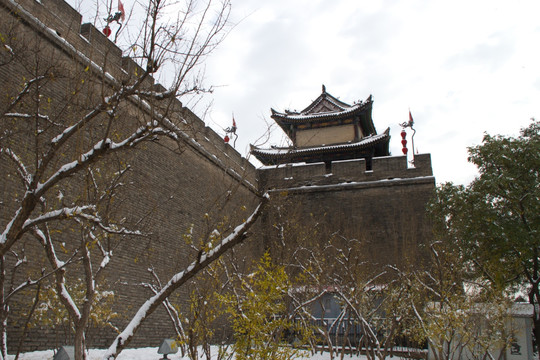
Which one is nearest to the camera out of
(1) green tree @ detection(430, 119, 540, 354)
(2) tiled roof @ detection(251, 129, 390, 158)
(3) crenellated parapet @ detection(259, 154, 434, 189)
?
(1) green tree @ detection(430, 119, 540, 354)

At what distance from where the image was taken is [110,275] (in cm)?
820

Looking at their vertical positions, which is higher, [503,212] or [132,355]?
[503,212]

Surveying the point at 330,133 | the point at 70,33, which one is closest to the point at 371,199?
the point at 330,133

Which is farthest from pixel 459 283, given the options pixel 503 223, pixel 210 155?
pixel 210 155

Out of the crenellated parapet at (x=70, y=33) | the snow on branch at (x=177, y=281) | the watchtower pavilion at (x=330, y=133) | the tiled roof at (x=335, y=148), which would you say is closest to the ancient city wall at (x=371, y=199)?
the tiled roof at (x=335, y=148)

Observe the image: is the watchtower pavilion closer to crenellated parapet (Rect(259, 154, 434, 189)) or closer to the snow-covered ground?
crenellated parapet (Rect(259, 154, 434, 189))

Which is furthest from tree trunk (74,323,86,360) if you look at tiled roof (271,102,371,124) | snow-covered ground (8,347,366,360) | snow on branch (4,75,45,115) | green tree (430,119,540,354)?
tiled roof (271,102,371,124)

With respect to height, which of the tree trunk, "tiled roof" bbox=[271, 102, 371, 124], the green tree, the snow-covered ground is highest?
"tiled roof" bbox=[271, 102, 371, 124]

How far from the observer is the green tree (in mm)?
9547

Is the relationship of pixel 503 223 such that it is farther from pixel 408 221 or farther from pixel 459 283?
pixel 408 221

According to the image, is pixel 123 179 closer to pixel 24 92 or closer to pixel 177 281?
pixel 24 92

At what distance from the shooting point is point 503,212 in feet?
32.6

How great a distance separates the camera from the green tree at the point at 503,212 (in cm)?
955

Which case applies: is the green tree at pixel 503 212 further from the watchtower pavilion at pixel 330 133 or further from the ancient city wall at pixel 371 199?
the watchtower pavilion at pixel 330 133
